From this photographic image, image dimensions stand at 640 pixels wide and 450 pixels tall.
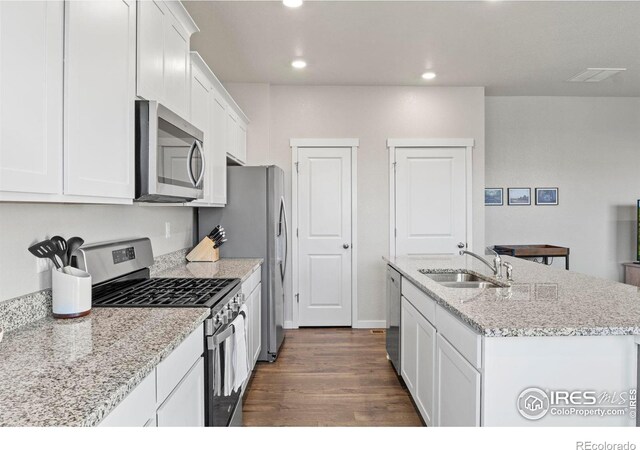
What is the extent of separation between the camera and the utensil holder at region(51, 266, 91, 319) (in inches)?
63.8

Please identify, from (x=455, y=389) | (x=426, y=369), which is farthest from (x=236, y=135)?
(x=455, y=389)

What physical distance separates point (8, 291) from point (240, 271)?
153 centimetres

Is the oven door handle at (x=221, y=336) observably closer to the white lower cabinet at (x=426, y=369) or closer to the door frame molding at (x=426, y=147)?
the white lower cabinet at (x=426, y=369)

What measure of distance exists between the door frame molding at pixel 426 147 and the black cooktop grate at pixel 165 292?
2625mm

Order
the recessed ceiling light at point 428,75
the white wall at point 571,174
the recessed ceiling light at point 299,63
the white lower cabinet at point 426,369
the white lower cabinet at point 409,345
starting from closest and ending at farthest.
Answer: the white lower cabinet at point 426,369, the white lower cabinet at point 409,345, the recessed ceiling light at point 299,63, the recessed ceiling light at point 428,75, the white wall at point 571,174

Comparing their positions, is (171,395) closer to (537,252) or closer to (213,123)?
(213,123)

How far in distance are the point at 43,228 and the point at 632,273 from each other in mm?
5913

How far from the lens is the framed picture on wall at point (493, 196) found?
5273 mm

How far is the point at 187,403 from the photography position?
5.16 feet

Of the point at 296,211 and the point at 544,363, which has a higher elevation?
the point at 296,211

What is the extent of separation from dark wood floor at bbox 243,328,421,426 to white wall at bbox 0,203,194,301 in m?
1.39

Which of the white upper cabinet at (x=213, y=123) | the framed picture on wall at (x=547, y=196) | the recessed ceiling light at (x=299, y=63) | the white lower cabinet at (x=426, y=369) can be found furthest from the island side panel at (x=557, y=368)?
the framed picture on wall at (x=547, y=196)

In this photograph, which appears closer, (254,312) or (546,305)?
(546,305)
